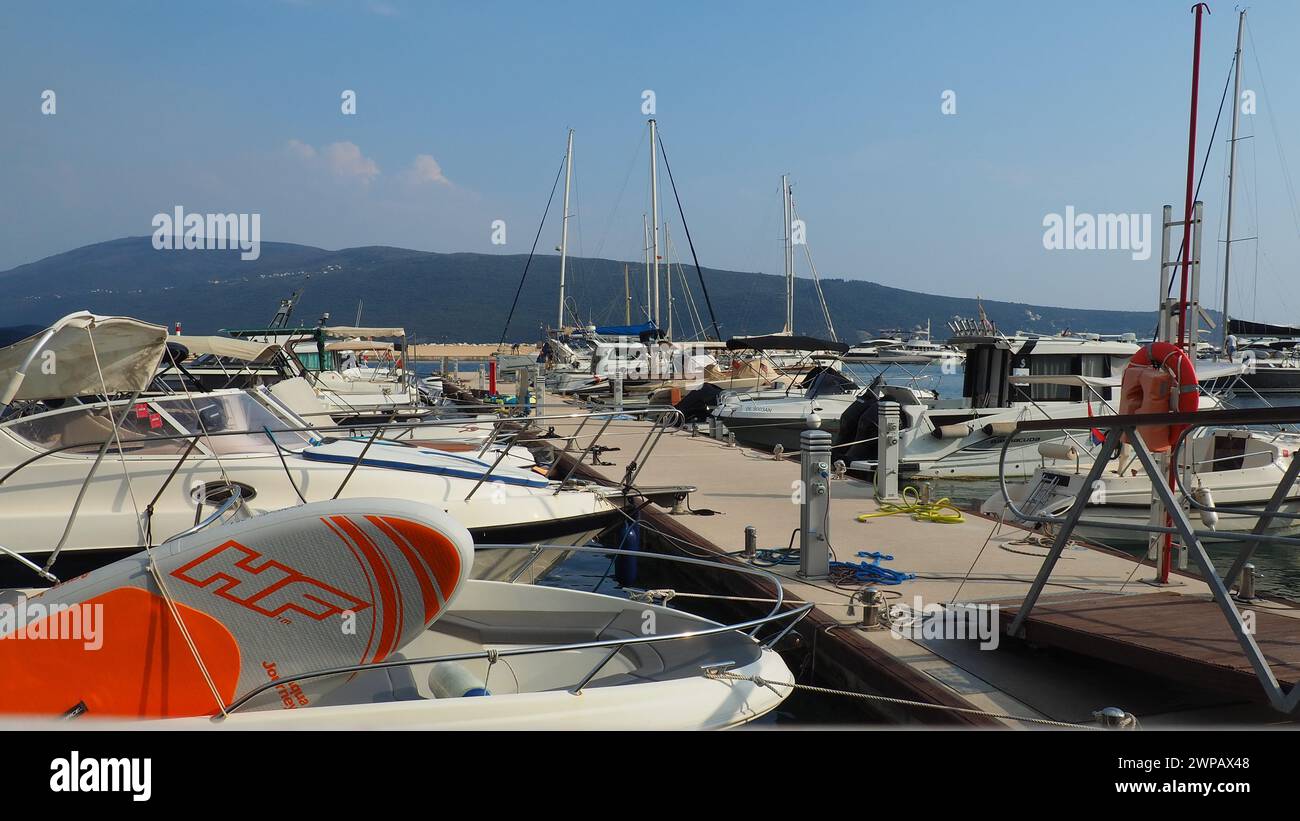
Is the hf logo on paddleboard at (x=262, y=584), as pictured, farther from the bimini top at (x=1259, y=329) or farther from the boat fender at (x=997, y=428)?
the bimini top at (x=1259, y=329)

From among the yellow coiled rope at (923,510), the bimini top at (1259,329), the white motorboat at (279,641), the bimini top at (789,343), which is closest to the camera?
the white motorboat at (279,641)

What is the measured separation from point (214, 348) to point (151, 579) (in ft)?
37.5

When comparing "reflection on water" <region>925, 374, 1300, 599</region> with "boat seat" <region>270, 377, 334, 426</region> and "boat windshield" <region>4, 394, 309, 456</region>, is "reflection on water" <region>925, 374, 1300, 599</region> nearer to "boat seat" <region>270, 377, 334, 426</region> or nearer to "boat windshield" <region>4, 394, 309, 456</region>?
"boat windshield" <region>4, 394, 309, 456</region>

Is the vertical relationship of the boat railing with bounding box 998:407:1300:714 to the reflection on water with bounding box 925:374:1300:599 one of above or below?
above

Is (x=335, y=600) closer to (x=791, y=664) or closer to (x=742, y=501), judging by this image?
(x=791, y=664)

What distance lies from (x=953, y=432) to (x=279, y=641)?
524 inches

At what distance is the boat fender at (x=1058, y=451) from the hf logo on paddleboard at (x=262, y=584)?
28.4ft

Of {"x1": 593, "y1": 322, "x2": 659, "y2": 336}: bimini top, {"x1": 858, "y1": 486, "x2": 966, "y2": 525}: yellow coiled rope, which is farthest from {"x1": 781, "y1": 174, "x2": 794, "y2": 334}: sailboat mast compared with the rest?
{"x1": 858, "y1": 486, "x2": 966, "y2": 525}: yellow coiled rope

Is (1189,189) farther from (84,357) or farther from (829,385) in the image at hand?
(829,385)

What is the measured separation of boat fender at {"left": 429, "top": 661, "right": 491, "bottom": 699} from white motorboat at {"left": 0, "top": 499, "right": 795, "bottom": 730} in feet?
1.65

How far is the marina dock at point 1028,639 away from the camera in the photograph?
4.36 metres

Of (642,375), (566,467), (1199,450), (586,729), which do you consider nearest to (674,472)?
(566,467)

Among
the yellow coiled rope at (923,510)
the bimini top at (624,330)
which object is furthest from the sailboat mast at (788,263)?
the yellow coiled rope at (923,510)

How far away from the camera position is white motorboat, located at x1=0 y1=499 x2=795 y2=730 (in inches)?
138
